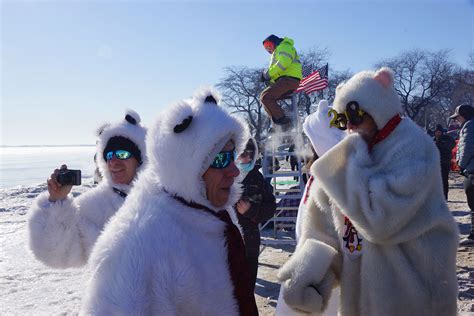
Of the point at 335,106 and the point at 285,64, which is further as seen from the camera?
the point at 285,64

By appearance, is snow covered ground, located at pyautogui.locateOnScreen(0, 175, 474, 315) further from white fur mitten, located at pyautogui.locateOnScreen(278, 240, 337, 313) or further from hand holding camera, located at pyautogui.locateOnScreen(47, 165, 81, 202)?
white fur mitten, located at pyautogui.locateOnScreen(278, 240, 337, 313)

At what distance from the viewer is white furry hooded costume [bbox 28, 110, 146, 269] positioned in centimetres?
242

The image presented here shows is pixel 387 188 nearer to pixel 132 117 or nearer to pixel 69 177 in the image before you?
pixel 69 177

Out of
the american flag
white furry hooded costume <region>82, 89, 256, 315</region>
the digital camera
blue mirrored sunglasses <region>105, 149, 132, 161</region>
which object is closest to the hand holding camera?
the digital camera

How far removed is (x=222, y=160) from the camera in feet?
5.86

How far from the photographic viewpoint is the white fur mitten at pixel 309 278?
2.14m

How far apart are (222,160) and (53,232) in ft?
4.20

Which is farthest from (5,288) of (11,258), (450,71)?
(450,71)

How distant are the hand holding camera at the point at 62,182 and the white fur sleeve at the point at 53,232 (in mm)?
43

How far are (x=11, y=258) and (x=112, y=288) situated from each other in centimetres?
663

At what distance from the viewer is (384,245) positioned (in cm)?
212

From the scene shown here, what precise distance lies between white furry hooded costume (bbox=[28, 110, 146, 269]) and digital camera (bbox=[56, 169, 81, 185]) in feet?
0.58

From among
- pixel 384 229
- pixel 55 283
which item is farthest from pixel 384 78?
pixel 55 283

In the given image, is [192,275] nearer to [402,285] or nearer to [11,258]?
[402,285]
